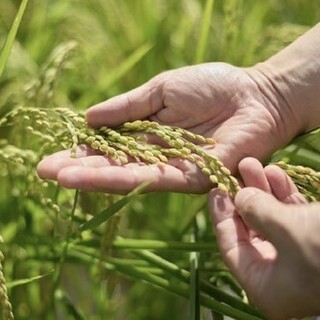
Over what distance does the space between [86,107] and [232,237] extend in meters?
0.77

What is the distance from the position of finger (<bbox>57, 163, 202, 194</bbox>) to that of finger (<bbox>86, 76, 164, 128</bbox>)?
0.14 meters

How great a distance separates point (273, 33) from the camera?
80.6 inches

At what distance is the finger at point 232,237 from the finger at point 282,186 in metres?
0.07

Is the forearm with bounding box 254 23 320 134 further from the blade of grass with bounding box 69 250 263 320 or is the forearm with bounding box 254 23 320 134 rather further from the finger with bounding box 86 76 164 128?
the blade of grass with bounding box 69 250 263 320

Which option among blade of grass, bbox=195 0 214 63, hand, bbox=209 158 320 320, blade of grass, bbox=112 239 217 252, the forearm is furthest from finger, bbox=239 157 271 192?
blade of grass, bbox=195 0 214 63

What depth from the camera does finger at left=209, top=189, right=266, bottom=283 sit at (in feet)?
4.26

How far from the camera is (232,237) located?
4.41 ft

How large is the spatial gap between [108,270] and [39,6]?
956 millimetres

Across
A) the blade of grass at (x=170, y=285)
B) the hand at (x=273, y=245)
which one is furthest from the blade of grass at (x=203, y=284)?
the hand at (x=273, y=245)

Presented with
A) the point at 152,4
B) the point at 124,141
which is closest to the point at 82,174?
the point at 124,141

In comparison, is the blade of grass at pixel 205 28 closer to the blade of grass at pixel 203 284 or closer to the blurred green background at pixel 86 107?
the blurred green background at pixel 86 107

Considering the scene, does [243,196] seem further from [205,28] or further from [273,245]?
[205,28]

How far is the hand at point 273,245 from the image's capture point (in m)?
1.20

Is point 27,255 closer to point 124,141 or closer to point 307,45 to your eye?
point 124,141
